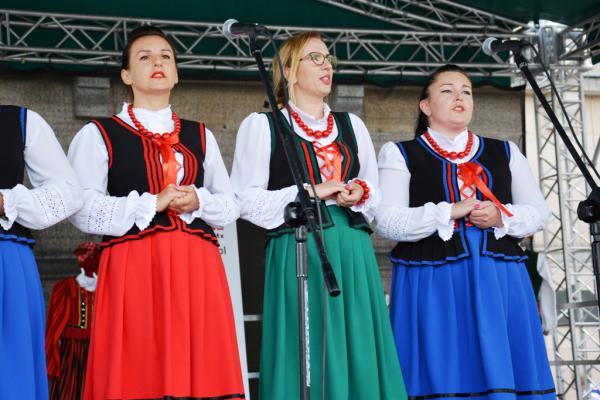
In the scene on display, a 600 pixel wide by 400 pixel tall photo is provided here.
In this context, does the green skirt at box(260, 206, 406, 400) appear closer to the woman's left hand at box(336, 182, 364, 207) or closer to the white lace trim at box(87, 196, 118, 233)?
the woman's left hand at box(336, 182, 364, 207)

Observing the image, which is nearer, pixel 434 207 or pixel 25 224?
pixel 25 224

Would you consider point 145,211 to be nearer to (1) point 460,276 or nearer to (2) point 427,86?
(1) point 460,276

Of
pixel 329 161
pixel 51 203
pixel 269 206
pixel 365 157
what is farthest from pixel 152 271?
pixel 365 157

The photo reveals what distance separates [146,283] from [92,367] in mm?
343

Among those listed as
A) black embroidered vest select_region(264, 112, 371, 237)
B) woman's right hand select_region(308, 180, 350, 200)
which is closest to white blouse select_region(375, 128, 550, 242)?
black embroidered vest select_region(264, 112, 371, 237)

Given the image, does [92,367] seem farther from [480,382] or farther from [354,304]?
[480,382]

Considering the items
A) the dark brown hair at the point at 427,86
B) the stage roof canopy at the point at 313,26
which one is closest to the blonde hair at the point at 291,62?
the dark brown hair at the point at 427,86

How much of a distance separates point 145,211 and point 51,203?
33 cm

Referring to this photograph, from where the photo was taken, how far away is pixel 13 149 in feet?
10.9

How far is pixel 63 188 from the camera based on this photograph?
130 inches

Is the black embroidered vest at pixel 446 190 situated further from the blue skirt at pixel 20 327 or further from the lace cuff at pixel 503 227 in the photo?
the blue skirt at pixel 20 327

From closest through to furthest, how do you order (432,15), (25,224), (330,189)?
1. (25,224)
2. (330,189)
3. (432,15)

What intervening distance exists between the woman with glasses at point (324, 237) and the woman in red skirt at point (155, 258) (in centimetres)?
19

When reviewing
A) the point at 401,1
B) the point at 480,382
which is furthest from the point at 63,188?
the point at 401,1
